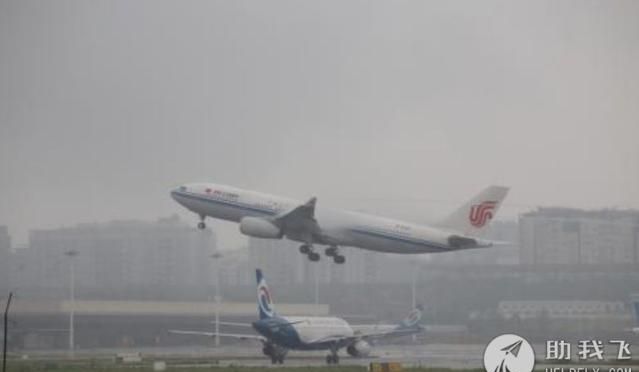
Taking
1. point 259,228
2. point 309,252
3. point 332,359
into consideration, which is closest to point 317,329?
point 332,359

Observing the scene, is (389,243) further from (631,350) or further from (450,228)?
(631,350)

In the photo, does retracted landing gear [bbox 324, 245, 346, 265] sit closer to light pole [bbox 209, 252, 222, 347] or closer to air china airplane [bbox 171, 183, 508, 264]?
air china airplane [bbox 171, 183, 508, 264]

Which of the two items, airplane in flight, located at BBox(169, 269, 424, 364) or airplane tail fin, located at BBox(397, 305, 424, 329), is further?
airplane tail fin, located at BBox(397, 305, 424, 329)

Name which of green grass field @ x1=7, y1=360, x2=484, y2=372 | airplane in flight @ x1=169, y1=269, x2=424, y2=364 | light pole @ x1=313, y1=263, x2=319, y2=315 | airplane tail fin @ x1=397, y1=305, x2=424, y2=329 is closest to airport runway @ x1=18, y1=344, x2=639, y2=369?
airplane in flight @ x1=169, y1=269, x2=424, y2=364

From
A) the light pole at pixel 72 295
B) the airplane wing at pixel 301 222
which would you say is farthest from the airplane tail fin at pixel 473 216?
the light pole at pixel 72 295

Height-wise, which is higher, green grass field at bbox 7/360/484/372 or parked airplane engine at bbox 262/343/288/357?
parked airplane engine at bbox 262/343/288/357

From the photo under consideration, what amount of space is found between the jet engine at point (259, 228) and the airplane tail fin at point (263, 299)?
428 cm

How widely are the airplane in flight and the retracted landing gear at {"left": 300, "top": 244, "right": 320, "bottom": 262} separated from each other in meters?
3.28

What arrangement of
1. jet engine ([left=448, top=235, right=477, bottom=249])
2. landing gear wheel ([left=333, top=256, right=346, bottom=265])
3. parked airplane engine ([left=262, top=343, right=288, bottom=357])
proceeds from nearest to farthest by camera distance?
jet engine ([left=448, top=235, right=477, bottom=249])
parked airplane engine ([left=262, top=343, right=288, bottom=357])
landing gear wheel ([left=333, top=256, right=346, bottom=265])

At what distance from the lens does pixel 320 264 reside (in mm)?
104312

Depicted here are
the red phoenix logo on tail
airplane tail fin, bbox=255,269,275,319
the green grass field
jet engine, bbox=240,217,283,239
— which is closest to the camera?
the green grass field

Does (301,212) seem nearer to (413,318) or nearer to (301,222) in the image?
(301,222)

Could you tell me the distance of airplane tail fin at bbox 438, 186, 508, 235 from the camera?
306 feet

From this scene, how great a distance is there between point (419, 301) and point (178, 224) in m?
14.2
